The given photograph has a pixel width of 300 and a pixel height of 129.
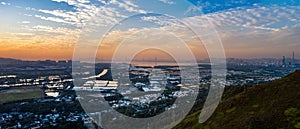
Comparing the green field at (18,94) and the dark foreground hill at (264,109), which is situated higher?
the dark foreground hill at (264,109)

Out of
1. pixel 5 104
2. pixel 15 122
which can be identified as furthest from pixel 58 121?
pixel 5 104

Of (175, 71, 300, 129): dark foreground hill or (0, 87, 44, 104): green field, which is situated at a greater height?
(175, 71, 300, 129): dark foreground hill

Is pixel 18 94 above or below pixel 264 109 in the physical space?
below

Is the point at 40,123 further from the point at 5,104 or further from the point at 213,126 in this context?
the point at 213,126

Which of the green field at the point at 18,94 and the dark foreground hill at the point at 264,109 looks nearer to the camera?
the dark foreground hill at the point at 264,109

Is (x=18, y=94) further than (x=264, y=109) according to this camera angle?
Yes
